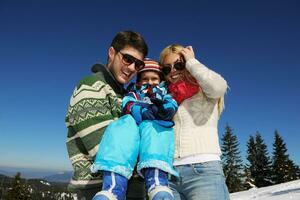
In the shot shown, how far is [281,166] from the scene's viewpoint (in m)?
44.8

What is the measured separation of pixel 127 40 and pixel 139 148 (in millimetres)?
1383

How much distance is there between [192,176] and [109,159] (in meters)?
1.04

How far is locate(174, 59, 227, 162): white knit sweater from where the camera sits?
10.2 ft

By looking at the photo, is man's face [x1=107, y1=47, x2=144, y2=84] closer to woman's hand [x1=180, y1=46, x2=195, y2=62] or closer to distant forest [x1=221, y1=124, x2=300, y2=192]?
woman's hand [x1=180, y1=46, x2=195, y2=62]

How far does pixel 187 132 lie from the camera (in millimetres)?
3193

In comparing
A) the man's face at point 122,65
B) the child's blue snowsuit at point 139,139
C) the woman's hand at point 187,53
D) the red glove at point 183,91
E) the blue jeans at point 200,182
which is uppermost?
the woman's hand at point 187,53

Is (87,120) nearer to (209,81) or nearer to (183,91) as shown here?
(183,91)

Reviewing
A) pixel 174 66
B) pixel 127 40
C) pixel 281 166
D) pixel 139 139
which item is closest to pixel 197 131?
pixel 139 139

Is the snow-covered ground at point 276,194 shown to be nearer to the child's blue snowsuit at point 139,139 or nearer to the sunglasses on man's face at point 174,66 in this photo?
the sunglasses on man's face at point 174,66

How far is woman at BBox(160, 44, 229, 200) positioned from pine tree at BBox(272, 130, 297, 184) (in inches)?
1796

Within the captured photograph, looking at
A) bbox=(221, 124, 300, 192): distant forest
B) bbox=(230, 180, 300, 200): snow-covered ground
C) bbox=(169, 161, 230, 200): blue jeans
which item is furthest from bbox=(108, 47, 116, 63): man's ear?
bbox=(221, 124, 300, 192): distant forest

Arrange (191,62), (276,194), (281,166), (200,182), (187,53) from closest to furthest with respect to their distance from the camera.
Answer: (200,182) → (191,62) → (187,53) → (276,194) → (281,166)

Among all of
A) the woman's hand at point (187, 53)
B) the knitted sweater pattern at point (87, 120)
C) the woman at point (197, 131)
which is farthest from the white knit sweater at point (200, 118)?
the knitted sweater pattern at point (87, 120)

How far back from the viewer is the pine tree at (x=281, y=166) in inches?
1721
